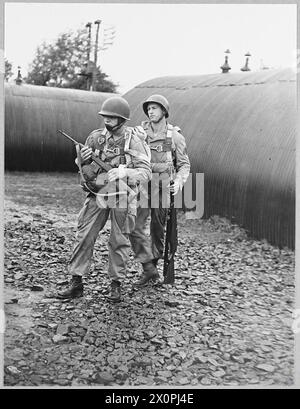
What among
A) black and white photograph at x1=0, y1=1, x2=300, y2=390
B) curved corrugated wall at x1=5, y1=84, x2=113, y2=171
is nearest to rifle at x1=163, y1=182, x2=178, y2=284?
black and white photograph at x1=0, y1=1, x2=300, y2=390

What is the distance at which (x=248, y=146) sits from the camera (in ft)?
31.8

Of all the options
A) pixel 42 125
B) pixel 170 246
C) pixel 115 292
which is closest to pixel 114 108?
pixel 170 246

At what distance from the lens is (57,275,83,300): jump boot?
18.5 feet

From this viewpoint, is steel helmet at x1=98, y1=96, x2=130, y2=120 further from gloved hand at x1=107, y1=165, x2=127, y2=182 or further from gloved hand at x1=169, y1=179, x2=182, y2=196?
gloved hand at x1=169, y1=179, x2=182, y2=196

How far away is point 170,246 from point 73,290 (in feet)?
4.39

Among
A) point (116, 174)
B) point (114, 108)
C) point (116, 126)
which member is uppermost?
point (114, 108)

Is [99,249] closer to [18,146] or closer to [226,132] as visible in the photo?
[226,132]

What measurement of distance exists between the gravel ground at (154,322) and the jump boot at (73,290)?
0.33ft

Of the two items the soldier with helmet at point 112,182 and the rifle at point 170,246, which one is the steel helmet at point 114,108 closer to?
the soldier with helmet at point 112,182

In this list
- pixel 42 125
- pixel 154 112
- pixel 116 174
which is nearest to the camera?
pixel 116 174

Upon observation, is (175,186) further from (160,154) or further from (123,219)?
(123,219)

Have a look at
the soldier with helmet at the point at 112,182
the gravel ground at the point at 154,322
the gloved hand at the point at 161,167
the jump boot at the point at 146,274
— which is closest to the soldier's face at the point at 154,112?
the gloved hand at the point at 161,167

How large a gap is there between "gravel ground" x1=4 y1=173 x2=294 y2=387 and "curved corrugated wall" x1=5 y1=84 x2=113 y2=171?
869 cm

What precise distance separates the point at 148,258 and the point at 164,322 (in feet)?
3.58
